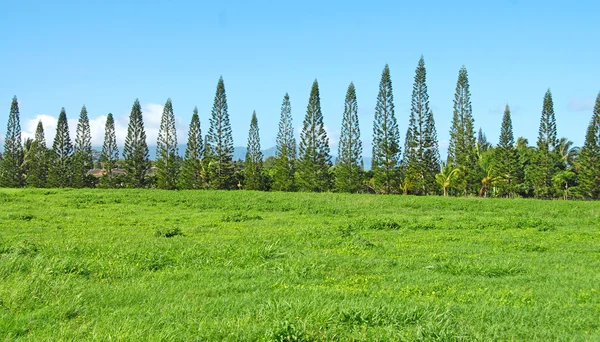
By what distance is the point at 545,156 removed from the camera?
42250 millimetres

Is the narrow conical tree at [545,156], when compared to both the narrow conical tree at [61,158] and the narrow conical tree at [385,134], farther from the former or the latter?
the narrow conical tree at [61,158]

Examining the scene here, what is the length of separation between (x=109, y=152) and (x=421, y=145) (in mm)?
31097

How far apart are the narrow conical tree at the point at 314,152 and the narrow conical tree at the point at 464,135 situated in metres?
10.8

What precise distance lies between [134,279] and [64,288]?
3.11 feet

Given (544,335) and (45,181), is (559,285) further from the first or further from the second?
(45,181)

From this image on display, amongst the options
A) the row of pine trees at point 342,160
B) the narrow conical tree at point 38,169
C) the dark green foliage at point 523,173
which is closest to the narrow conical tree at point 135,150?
the row of pine trees at point 342,160

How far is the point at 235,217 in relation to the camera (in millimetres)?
15828

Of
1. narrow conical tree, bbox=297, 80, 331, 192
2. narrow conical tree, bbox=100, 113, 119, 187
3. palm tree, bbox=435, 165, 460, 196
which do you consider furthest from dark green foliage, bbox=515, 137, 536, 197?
narrow conical tree, bbox=100, 113, 119, 187

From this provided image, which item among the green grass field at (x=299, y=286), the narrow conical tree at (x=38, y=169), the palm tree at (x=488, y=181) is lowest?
the green grass field at (x=299, y=286)

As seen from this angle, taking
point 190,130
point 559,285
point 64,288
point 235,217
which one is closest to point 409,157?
point 190,130

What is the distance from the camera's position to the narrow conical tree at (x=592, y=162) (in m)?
39.8

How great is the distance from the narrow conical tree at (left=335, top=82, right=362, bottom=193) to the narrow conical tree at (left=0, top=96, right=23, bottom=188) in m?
32.6

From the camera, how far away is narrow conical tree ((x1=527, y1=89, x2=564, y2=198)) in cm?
4244

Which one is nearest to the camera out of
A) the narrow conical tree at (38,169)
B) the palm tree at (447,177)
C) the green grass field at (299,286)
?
the green grass field at (299,286)
